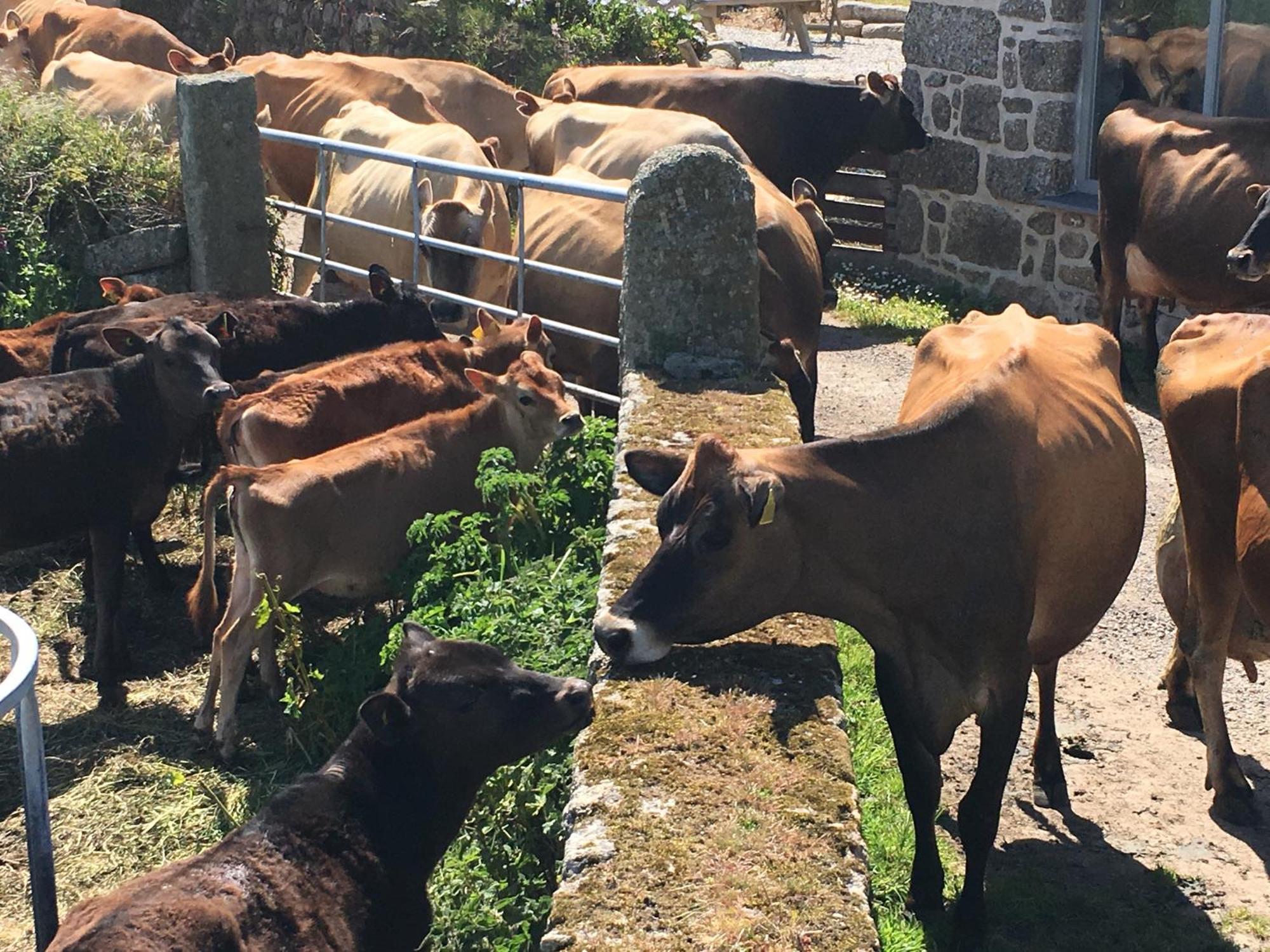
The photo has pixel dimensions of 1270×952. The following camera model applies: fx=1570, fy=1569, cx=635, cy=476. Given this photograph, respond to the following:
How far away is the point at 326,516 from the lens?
257 inches

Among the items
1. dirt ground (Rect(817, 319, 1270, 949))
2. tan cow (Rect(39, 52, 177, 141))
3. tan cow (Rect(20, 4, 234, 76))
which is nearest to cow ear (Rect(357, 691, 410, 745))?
dirt ground (Rect(817, 319, 1270, 949))

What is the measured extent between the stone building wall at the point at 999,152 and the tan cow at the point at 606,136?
2403 mm

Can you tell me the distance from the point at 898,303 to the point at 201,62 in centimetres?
729

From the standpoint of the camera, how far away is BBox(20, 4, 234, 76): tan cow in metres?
17.7

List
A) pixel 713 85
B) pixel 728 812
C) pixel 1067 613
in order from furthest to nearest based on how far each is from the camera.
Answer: pixel 713 85, pixel 1067 613, pixel 728 812

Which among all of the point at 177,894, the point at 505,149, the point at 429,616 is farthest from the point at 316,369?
the point at 505,149

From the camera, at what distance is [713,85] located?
15.2 m

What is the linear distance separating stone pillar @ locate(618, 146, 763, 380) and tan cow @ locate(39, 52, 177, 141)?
7.47 metres

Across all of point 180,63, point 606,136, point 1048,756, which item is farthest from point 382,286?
point 180,63

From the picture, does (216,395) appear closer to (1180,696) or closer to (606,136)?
(1180,696)

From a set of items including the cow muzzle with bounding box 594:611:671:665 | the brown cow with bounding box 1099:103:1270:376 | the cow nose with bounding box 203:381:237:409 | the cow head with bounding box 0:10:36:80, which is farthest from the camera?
the cow head with bounding box 0:10:36:80

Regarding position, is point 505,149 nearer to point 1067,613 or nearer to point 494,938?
point 1067,613

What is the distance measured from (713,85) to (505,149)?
6.90ft

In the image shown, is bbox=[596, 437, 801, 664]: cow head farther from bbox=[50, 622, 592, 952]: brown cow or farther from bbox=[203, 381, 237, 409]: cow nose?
bbox=[203, 381, 237, 409]: cow nose
